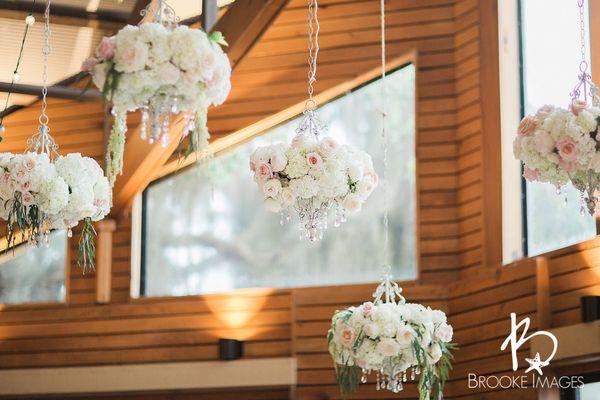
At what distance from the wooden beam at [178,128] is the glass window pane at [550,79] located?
2.03 m

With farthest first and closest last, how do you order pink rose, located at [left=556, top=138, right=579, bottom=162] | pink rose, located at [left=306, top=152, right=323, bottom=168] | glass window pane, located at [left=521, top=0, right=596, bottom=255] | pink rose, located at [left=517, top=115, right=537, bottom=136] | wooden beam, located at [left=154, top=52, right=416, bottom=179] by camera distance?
wooden beam, located at [left=154, top=52, right=416, bottom=179] → glass window pane, located at [left=521, top=0, right=596, bottom=255] → pink rose, located at [left=306, top=152, right=323, bottom=168] → pink rose, located at [left=517, top=115, right=537, bottom=136] → pink rose, located at [left=556, top=138, right=579, bottom=162]

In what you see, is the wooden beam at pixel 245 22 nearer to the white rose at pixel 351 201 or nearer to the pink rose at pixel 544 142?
the white rose at pixel 351 201

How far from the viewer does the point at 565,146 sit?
17.7 ft

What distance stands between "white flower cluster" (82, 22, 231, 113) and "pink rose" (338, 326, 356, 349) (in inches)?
71.5

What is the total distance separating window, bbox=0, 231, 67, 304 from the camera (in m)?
10.1

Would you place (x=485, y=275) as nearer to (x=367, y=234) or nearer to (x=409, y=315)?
(x=367, y=234)

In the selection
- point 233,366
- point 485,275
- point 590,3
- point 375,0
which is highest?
point 375,0

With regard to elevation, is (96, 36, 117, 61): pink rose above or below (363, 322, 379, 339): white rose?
above

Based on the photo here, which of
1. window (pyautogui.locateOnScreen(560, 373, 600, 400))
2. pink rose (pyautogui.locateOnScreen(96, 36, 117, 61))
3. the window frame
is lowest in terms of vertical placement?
window (pyautogui.locateOnScreen(560, 373, 600, 400))

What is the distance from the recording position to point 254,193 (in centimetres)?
991

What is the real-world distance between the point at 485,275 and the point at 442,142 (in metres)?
1.25

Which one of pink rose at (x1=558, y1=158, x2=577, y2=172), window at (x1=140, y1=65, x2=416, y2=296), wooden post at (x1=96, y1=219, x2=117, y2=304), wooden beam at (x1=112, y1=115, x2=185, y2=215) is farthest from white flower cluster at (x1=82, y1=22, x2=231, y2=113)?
wooden post at (x1=96, y1=219, x2=117, y2=304)

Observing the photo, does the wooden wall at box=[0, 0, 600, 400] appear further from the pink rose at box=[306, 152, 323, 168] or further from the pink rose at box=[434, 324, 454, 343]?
the pink rose at box=[306, 152, 323, 168]

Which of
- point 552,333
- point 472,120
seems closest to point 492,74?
point 472,120
